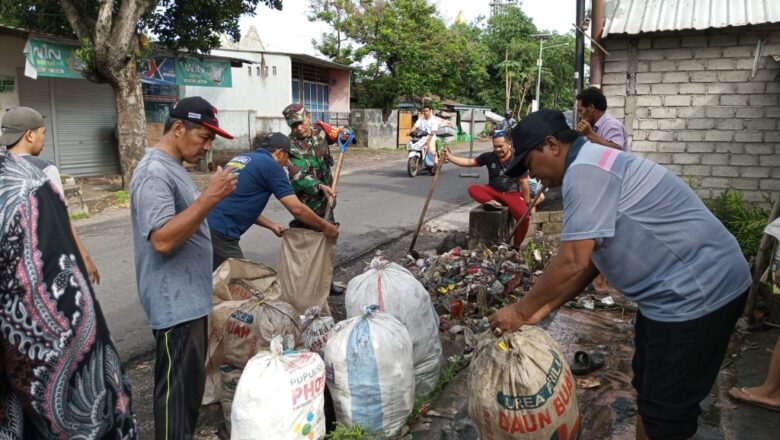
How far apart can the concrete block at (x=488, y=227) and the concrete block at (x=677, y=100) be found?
215cm

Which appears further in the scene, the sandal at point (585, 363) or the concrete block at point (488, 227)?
the concrete block at point (488, 227)

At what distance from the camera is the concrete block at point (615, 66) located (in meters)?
6.83

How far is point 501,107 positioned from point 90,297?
37.8 metres

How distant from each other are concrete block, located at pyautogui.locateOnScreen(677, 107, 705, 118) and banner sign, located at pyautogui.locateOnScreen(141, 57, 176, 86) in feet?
41.5

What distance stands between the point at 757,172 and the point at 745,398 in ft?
13.0

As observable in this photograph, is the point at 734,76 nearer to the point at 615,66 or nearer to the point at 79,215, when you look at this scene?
the point at 615,66

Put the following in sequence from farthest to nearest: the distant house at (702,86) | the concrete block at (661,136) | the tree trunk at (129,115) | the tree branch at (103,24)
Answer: the tree trunk at (129,115), the tree branch at (103,24), the concrete block at (661,136), the distant house at (702,86)

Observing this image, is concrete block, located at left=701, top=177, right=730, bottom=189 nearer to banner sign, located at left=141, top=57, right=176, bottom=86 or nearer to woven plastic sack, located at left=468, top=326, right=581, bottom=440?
woven plastic sack, located at left=468, top=326, right=581, bottom=440

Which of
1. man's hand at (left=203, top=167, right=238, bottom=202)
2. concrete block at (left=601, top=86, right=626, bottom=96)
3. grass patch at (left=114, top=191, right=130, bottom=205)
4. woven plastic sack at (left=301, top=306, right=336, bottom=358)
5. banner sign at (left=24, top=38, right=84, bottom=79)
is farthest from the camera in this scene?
banner sign at (left=24, top=38, right=84, bottom=79)

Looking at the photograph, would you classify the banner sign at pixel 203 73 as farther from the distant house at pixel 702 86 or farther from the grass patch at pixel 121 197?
the distant house at pixel 702 86

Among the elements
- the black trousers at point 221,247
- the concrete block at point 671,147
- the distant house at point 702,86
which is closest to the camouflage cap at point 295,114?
the black trousers at point 221,247

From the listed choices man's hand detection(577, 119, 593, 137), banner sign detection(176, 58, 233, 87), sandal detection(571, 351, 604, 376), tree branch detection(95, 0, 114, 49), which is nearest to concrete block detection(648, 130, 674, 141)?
man's hand detection(577, 119, 593, 137)

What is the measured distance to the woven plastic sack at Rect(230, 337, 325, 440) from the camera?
107 inches

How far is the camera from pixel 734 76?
644cm
